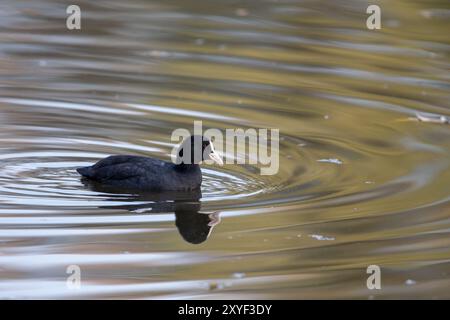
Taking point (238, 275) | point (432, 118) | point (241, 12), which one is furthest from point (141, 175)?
point (241, 12)

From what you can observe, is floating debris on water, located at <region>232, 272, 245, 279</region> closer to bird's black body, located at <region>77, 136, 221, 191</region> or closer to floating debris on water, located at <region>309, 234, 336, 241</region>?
floating debris on water, located at <region>309, 234, 336, 241</region>

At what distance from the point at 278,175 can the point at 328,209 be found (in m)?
1.26

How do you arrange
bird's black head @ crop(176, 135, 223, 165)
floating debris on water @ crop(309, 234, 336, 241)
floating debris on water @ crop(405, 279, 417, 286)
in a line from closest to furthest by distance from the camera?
floating debris on water @ crop(405, 279, 417, 286), floating debris on water @ crop(309, 234, 336, 241), bird's black head @ crop(176, 135, 223, 165)

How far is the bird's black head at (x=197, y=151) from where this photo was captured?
32.3 feet

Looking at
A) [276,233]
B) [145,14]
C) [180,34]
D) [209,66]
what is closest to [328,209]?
[276,233]

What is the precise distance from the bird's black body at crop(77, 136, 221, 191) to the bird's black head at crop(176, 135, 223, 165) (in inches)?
6.0

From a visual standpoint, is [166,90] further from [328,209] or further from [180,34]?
[328,209]

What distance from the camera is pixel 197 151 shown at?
9.89 metres

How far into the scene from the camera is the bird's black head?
32.3 feet

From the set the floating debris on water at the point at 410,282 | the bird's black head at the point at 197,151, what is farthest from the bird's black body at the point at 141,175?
the floating debris on water at the point at 410,282

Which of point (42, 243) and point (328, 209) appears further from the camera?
point (328, 209)

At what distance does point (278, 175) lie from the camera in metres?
9.98

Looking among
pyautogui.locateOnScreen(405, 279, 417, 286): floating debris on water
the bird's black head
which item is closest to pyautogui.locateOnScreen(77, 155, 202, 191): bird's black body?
the bird's black head

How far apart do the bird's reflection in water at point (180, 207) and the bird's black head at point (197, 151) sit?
405 millimetres
